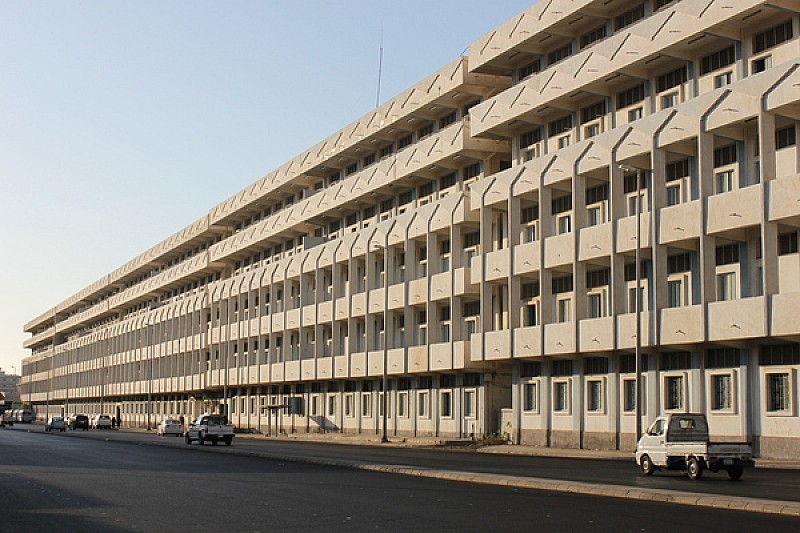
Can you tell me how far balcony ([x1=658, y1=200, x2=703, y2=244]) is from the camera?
137 feet

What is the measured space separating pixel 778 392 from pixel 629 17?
747 inches

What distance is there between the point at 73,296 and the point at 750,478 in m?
149

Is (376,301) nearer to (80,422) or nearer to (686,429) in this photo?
(686,429)

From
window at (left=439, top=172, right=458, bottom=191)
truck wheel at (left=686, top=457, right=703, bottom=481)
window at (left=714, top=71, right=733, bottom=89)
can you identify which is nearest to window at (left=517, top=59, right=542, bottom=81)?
window at (left=439, top=172, right=458, bottom=191)

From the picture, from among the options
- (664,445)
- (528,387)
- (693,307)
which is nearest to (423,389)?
(528,387)

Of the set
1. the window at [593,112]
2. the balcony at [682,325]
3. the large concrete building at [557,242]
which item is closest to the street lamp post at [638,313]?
the large concrete building at [557,242]

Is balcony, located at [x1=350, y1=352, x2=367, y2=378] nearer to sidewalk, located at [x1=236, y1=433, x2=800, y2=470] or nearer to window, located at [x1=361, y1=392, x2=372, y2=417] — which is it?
window, located at [x1=361, y1=392, x2=372, y2=417]

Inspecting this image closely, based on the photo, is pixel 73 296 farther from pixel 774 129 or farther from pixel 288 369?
pixel 774 129

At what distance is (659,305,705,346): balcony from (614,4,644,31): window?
46.1 feet

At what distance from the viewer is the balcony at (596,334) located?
46344mm

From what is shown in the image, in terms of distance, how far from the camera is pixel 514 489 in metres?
24.5

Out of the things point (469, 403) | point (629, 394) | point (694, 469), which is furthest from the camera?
point (469, 403)

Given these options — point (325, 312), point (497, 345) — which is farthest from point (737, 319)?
point (325, 312)

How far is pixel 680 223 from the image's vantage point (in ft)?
140
